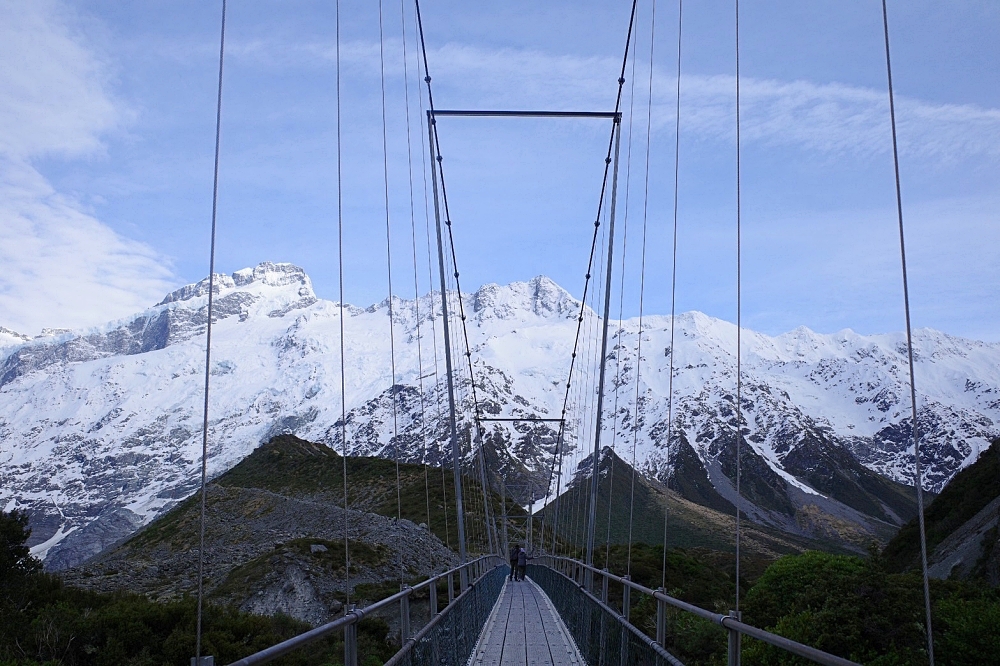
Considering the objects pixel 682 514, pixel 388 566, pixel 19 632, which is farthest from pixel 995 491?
pixel 682 514

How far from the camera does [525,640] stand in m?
12.4

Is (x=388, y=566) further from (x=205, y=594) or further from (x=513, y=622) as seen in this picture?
(x=513, y=622)

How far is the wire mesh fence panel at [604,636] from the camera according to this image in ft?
21.1

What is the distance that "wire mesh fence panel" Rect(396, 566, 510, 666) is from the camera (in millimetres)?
6453

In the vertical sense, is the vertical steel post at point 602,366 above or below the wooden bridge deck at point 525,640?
above

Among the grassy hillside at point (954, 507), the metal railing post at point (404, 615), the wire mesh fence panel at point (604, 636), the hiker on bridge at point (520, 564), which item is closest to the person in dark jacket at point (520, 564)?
the hiker on bridge at point (520, 564)

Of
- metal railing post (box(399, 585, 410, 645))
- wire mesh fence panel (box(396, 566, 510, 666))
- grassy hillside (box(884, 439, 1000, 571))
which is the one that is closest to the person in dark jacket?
grassy hillside (box(884, 439, 1000, 571))

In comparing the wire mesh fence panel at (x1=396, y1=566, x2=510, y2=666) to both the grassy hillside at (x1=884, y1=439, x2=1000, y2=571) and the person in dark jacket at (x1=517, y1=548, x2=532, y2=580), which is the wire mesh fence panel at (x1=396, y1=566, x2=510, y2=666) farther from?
the person in dark jacket at (x1=517, y1=548, x2=532, y2=580)

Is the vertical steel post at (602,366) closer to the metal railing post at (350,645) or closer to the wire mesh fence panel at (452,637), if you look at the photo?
the wire mesh fence panel at (452,637)

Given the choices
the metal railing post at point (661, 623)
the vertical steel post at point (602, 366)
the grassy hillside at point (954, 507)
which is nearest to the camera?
the metal railing post at point (661, 623)

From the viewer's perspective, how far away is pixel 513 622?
1518 cm

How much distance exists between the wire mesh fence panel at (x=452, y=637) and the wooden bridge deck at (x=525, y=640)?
25cm

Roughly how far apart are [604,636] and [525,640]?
399cm

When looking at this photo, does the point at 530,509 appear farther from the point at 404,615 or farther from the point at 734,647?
the point at 734,647
